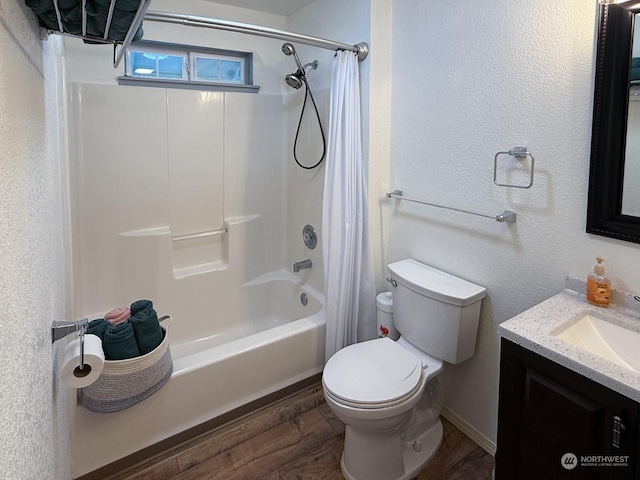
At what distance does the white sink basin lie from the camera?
119 cm

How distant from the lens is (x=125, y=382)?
A: 61.0 inches

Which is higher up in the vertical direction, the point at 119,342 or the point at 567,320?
the point at 567,320

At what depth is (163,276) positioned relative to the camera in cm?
247

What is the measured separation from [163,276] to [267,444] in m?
1.22

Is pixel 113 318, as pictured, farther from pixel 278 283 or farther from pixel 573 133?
pixel 573 133

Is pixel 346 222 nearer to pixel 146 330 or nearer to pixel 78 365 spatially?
pixel 146 330

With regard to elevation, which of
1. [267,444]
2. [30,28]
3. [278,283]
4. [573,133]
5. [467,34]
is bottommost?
[267,444]

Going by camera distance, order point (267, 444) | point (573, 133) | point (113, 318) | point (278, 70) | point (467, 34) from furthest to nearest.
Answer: point (278, 70) → point (267, 444) → point (467, 34) → point (113, 318) → point (573, 133)

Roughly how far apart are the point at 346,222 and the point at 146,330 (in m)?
1.09

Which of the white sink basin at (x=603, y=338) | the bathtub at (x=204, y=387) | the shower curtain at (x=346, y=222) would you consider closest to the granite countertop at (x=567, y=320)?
the white sink basin at (x=603, y=338)

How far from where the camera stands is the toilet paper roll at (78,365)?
0.99 m

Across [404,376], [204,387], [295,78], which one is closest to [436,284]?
[404,376]

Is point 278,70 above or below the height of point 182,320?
above

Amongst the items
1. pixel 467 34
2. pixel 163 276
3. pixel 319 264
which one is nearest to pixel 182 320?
pixel 163 276
